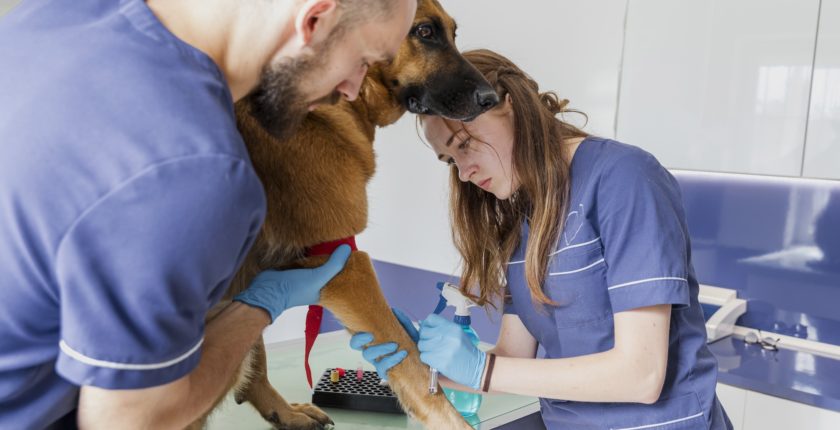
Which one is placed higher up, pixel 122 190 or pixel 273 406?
pixel 122 190

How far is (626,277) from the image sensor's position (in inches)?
37.1

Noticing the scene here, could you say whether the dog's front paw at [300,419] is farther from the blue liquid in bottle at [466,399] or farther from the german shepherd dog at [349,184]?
the blue liquid in bottle at [466,399]

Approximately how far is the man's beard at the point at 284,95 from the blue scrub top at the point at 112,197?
0.09 m

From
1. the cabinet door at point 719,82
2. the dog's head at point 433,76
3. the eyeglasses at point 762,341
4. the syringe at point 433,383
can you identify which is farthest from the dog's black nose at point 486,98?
the eyeglasses at point 762,341

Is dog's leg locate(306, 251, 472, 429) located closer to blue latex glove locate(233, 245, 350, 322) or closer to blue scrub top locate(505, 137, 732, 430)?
blue latex glove locate(233, 245, 350, 322)

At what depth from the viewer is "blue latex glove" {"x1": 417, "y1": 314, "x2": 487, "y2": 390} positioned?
998mm

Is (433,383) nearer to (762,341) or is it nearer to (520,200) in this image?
(520,200)

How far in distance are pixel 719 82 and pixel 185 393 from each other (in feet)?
5.73

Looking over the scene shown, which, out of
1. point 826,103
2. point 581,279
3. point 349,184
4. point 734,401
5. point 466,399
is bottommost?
point 734,401

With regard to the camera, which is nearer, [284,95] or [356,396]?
[284,95]

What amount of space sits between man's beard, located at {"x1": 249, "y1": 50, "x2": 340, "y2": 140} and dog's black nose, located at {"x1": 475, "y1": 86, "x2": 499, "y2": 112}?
0.39 metres

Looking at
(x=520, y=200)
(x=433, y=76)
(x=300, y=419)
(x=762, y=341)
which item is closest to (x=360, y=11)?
(x=433, y=76)

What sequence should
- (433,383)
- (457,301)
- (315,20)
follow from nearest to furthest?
(315,20) → (433,383) → (457,301)

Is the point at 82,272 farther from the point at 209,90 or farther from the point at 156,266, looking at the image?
the point at 209,90
